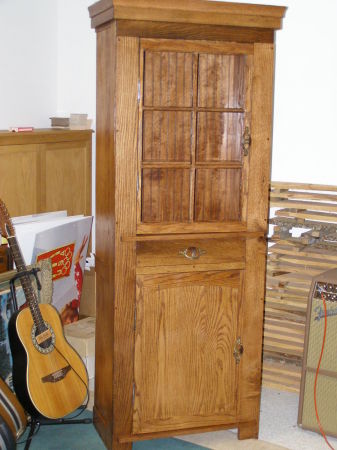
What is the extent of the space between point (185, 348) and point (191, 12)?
145 cm

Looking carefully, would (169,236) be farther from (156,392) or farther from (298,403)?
(298,403)

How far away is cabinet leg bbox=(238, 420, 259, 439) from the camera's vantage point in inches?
138

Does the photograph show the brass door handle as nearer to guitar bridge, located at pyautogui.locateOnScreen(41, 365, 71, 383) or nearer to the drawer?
the drawer

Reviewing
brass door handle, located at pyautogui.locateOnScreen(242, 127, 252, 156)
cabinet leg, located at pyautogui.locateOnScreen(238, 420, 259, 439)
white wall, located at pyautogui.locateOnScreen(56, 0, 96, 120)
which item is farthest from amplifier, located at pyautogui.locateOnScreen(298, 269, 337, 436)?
white wall, located at pyautogui.locateOnScreen(56, 0, 96, 120)

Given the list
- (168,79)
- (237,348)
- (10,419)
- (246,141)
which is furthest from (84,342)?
(168,79)

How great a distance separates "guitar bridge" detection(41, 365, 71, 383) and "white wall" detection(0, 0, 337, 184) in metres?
1.56

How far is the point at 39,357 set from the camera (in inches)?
132

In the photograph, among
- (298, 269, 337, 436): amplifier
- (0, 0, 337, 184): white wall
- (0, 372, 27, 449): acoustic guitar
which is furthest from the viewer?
(0, 0, 337, 184): white wall

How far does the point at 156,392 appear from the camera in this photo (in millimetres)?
3295

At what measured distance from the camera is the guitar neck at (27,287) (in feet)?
11.0

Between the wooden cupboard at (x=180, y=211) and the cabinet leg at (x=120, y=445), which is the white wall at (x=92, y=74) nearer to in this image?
the wooden cupboard at (x=180, y=211)

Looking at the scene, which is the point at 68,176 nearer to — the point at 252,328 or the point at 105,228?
the point at 105,228

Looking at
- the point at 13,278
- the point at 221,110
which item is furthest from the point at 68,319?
the point at 221,110

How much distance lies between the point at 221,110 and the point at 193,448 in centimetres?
156
